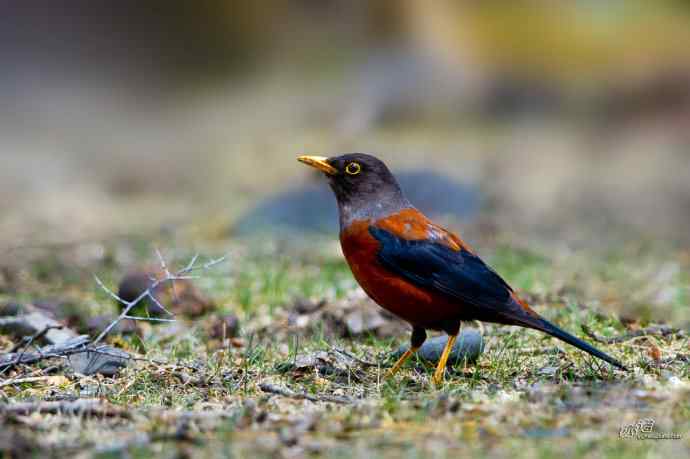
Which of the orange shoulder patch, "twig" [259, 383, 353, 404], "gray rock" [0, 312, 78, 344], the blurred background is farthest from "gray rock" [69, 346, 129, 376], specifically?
the blurred background

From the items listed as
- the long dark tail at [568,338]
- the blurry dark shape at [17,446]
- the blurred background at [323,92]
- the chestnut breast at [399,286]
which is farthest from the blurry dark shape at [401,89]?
the blurry dark shape at [17,446]

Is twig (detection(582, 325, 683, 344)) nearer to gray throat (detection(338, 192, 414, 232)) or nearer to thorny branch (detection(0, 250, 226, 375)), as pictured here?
gray throat (detection(338, 192, 414, 232))

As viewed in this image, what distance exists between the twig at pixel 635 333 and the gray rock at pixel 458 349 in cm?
→ 77

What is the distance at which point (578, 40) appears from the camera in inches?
581

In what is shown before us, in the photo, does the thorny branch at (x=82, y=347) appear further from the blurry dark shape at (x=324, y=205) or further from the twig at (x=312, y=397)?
the blurry dark shape at (x=324, y=205)

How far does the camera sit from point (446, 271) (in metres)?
5.07

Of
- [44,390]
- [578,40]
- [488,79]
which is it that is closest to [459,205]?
[488,79]

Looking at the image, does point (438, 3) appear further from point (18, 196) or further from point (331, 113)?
point (18, 196)

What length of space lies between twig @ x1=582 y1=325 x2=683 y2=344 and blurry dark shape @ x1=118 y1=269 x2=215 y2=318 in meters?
2.62

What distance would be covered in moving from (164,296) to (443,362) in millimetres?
2615

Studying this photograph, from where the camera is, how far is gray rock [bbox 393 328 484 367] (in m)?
5.17

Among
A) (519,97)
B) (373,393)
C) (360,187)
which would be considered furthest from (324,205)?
(373,393)

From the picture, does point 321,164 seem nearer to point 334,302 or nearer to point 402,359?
point 402,359

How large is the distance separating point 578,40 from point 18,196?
824 cm
